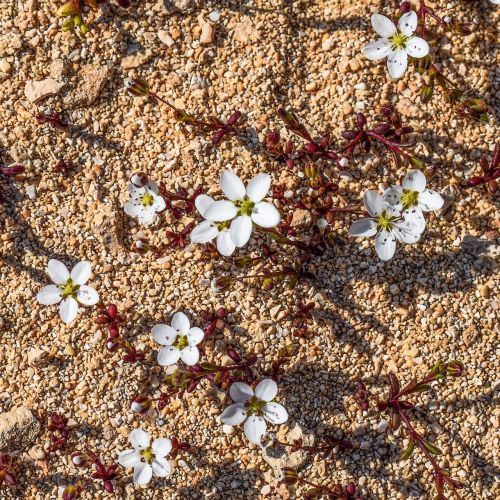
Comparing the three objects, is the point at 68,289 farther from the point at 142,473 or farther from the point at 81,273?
the point at 142,473

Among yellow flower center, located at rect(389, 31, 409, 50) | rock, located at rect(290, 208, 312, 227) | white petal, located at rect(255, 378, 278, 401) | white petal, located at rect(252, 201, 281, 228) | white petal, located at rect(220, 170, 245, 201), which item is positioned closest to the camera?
white petal, located at rect(252, 201, 281, 228)

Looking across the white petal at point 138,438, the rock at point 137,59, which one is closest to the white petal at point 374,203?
the rock at point 137,59

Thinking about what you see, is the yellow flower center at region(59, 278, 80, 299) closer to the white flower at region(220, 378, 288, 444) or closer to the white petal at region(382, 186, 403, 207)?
the white flower at region(220, 378, 288, 444)

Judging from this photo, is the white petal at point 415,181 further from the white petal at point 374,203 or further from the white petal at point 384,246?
the white petal at point 384,246

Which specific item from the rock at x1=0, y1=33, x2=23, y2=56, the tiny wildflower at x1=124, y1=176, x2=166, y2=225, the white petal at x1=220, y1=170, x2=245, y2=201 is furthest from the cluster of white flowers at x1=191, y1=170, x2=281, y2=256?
the rock at x1=0, y1=33, x2=23, y2=56

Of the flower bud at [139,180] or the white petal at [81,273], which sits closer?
the flower bud at [139,180]
